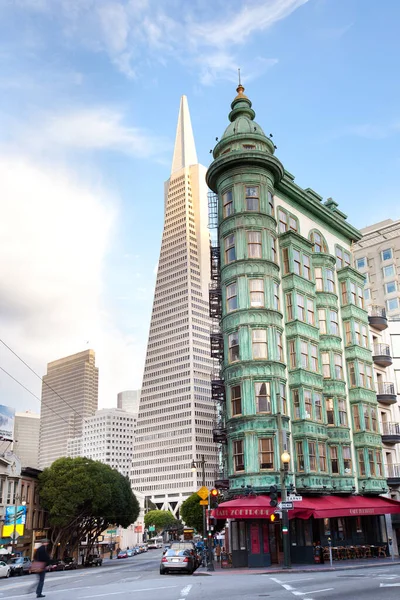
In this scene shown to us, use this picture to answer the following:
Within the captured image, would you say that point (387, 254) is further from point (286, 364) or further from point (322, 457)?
point (322, 457)

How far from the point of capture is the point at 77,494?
66.2 metres

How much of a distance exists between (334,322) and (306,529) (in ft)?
53.2

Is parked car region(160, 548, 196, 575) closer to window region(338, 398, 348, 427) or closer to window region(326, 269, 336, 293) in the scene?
window region(338, 398, 348, 427)

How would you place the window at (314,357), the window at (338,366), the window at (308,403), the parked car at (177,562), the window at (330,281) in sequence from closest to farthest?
the parked car at (177,562) < the window at (308,403) < the window at (314,357) < the window at (338,366) < the window at (330,281)

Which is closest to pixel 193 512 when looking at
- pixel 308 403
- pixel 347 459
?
pixel 347 459

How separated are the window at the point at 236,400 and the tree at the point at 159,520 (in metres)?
164

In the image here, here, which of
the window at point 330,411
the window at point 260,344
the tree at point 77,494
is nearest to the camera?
the window at point 260,344

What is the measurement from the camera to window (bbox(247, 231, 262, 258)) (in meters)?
42.2

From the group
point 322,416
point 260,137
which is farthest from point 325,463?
point 260,137

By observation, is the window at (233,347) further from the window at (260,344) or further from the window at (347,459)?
the window at (347,459)

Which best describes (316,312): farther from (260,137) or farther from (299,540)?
(299,540)

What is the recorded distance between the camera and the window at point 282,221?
47.0m

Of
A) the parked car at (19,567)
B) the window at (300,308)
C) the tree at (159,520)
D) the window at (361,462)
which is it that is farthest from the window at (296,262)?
the tree at (159,520)

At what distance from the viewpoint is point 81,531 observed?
75.1 m
